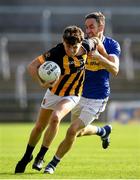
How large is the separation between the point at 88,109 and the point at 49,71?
60.3 inches

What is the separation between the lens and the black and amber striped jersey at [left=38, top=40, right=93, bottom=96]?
34.1 feet

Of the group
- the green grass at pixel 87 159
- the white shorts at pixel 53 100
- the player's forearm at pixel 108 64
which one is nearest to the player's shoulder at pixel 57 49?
the player's forearm at pixel 108 64

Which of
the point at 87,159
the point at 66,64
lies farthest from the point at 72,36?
the point at 87,159

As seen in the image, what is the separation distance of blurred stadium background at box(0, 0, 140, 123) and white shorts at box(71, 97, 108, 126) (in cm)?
1457

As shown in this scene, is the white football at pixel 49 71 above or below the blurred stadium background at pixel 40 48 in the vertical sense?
above

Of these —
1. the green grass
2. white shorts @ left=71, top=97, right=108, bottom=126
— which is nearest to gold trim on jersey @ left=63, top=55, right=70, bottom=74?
white shorts @ left=71, top=97, right=108, bottom=126

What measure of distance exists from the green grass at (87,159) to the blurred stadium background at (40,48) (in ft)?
23.4

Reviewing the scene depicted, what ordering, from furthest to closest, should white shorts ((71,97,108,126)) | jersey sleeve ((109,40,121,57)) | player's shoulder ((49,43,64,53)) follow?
1. jersey sleeve ((109,40,121,57))
2. white shorts ((71,97,108,126))
3. player's shoulder ((49,43,64,53))

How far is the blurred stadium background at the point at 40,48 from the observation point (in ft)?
91.5

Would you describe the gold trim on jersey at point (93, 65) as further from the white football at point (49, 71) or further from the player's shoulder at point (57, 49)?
the white football at point (49, 71)

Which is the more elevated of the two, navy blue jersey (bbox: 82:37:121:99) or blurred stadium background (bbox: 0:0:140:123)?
navy blue jersey (bbox: 82:37:121:99)

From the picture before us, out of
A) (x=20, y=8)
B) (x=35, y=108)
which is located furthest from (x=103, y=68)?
(x=20, y=8)

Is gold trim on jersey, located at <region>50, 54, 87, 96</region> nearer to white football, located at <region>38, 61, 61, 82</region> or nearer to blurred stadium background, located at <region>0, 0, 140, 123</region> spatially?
white football, located at <region>38, 61, 61, 82</region>

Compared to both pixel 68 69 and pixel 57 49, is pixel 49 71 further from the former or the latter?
pixel 68 69
